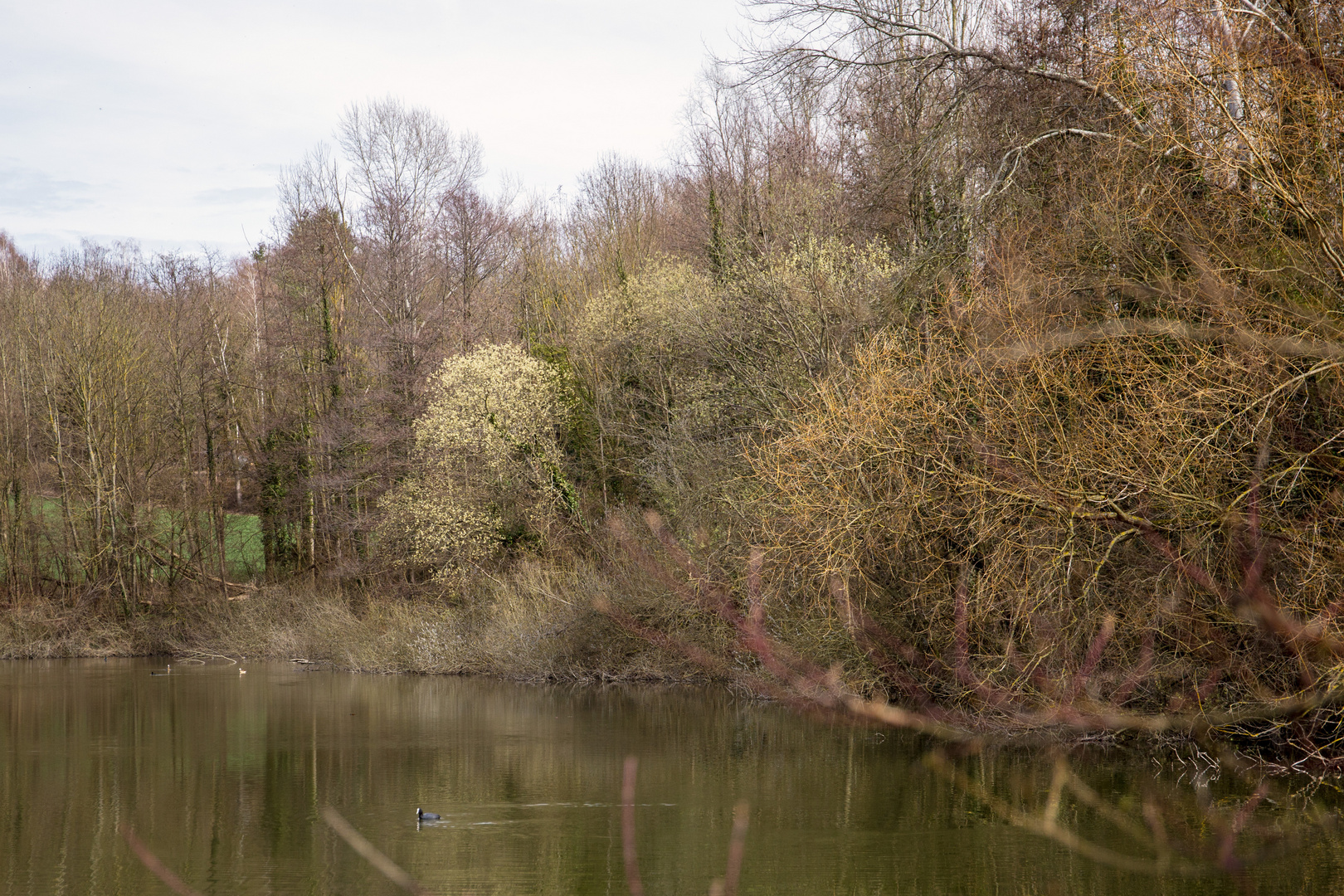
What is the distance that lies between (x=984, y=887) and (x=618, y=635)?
46.5 feet

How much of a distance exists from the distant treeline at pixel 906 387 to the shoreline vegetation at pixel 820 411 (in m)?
0.09

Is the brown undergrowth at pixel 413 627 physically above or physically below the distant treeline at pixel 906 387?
below

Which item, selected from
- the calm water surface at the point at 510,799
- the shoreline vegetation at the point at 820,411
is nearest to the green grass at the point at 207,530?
the shoreline vegetation at the point at 820,411

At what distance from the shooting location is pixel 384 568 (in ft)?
101

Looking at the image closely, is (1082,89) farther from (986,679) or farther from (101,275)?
(101,275)

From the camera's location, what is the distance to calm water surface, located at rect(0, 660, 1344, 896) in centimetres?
1052

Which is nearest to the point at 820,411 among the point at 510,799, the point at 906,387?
the point at 906,387

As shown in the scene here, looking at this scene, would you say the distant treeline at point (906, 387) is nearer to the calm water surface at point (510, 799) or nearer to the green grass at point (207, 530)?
the green grass at point (207, 530)

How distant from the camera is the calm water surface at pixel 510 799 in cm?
1052

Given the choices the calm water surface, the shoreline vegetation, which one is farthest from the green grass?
the calm water surface

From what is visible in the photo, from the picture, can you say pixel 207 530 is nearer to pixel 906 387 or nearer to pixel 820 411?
pixel 820 411

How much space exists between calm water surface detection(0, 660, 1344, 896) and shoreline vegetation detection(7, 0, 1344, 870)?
4.64ft

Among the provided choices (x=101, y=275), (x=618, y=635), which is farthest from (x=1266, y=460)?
(x=101, y=275)

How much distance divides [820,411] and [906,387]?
1676 millimetres
